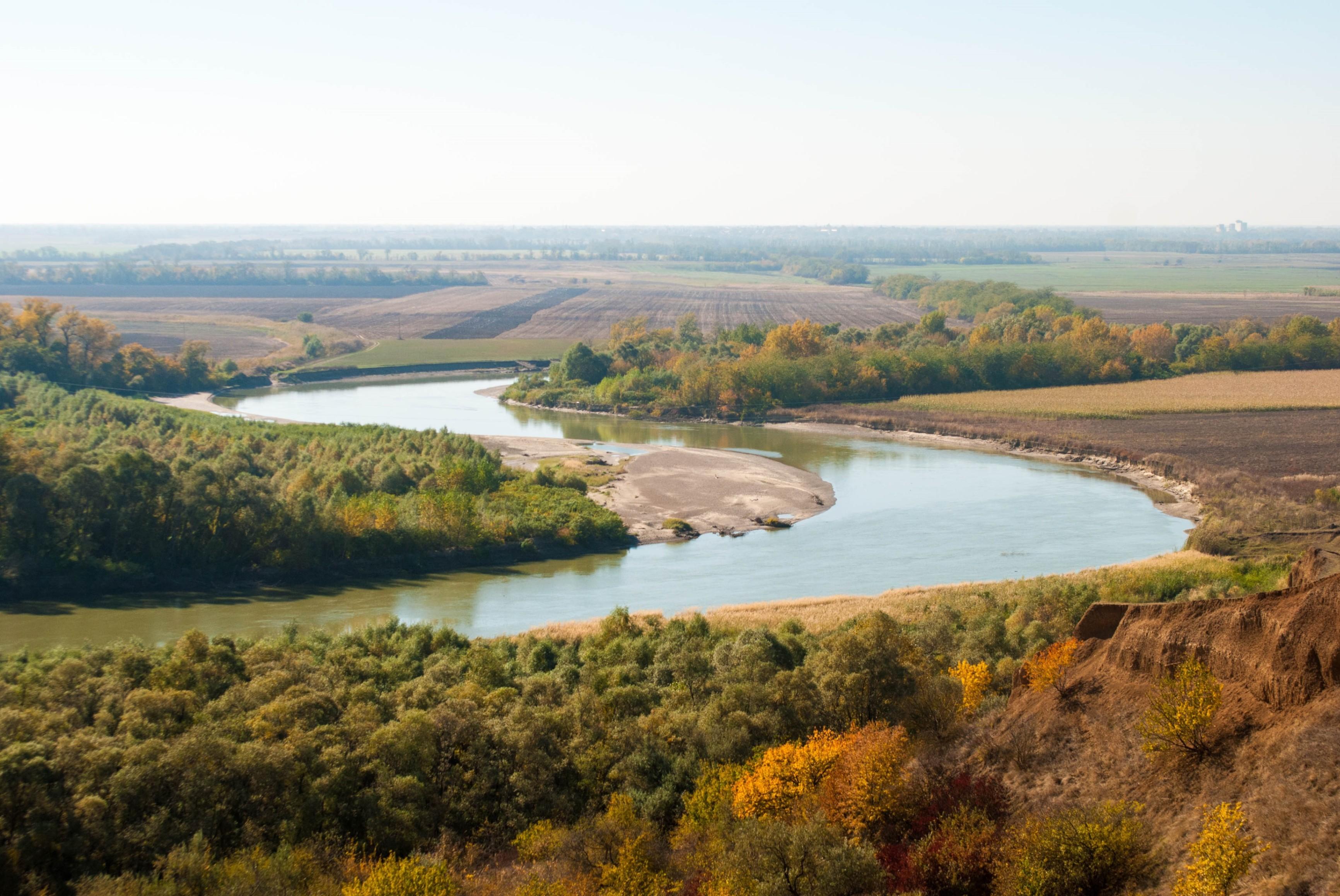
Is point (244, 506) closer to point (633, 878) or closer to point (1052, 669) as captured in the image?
point (633, 878)

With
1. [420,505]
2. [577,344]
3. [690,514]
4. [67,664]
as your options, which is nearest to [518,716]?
[67,664]

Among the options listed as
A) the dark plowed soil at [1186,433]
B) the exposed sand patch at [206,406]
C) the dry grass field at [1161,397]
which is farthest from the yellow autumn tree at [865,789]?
the exposed sand patch at [206,406]

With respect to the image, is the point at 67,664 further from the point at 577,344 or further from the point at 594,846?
Answer: the point at 577,344

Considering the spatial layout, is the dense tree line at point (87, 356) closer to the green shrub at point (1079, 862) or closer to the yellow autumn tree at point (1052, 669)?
the yellow autumn tree at point (1052, 669)

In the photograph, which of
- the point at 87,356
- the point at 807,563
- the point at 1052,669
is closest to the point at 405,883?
the point at 1052,669

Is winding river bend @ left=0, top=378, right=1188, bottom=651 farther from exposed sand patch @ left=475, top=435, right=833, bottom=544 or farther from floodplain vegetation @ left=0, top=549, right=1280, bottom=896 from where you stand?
floodplain vegetation @ left=0, top=549, right=1280, bottom=896

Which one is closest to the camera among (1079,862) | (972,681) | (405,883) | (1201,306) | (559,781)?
(1079,862)
